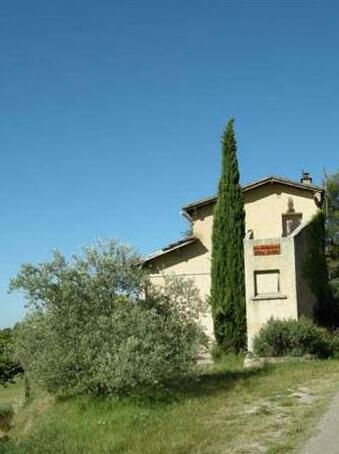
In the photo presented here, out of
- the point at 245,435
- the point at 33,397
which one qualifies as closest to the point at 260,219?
the point at 33,397

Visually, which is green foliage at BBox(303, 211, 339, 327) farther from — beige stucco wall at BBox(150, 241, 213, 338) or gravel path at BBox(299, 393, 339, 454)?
gravel path at BBox(299, 393, 339, 454)

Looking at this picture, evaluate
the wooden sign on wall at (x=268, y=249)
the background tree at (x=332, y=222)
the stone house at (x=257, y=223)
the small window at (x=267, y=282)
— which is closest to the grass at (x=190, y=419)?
the small window at (x=267, y=282)

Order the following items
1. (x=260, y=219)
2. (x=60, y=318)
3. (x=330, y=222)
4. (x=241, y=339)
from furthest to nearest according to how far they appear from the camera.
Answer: (x=330, y=222)
(x=260, y=219)
(x=241, y=339)
(x=60, y=318)

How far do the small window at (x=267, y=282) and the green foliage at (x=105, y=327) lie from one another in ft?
31.8

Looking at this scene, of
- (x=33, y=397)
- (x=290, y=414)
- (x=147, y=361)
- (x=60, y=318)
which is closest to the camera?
(x=290, y=414)

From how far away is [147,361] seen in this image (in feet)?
42.8

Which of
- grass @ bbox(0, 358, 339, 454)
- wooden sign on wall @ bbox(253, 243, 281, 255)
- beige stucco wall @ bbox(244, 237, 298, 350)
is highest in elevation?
wooden sign on wall @ bbox(253, 243, 281, 255)

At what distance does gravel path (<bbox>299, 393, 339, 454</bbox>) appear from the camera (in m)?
8.69

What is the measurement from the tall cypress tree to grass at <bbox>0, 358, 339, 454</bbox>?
7.87 metres

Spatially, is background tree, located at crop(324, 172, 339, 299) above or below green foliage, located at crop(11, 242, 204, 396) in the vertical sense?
above

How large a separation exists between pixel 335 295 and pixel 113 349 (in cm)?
1813

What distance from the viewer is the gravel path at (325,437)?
28.5 ft

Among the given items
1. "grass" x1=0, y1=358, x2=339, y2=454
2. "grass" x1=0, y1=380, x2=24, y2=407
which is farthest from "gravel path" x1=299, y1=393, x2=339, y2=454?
"grass" x1=0, y1=380, x2=24, y2=407

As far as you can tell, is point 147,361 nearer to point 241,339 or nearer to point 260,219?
point 241,339
